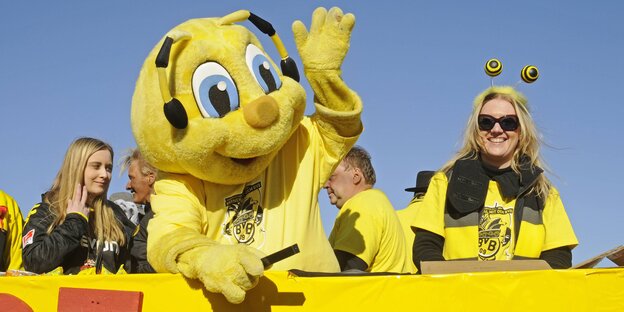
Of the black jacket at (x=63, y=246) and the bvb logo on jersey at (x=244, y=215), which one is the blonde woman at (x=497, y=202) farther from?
the black jacket at (x=63, y=246)

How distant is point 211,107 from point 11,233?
103 inches

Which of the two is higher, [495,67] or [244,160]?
[495,67]

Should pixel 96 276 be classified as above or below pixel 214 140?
below

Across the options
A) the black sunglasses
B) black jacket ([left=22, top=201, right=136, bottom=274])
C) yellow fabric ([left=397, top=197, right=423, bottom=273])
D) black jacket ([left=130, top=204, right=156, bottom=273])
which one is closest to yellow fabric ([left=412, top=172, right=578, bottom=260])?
the black sunglasses

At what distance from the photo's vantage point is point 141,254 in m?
5.42

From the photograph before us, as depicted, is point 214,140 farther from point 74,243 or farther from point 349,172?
point 349,172

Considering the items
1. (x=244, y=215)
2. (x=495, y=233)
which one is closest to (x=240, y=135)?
(x=244, y=215)

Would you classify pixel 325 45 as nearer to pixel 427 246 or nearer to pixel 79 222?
pixel 427 246

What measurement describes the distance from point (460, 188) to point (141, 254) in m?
1.99

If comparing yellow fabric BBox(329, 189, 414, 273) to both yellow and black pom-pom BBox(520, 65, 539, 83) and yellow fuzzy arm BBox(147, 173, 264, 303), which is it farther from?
yellow fuzzy arm BBox(147, 173, 264, 303)

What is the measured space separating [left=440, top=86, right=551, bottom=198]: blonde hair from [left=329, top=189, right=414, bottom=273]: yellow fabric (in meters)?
0.89

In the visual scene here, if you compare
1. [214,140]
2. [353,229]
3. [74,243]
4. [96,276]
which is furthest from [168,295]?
[353,229]

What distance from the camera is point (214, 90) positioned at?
12.7ft

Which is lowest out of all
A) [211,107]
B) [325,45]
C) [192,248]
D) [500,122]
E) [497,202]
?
[192,248]
